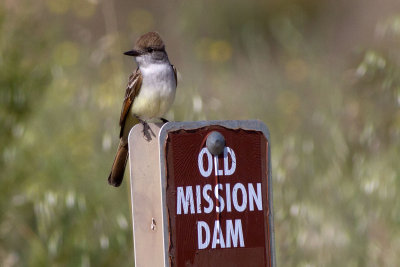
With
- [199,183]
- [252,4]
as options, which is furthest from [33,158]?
[252,4]

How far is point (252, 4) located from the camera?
16859mm

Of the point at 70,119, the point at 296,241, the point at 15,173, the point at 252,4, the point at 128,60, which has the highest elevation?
the point at 252,4

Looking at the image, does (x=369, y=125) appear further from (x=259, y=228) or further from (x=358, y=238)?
(x=259, y=228)

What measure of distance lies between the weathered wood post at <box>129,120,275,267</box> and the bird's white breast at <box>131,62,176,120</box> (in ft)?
6.08

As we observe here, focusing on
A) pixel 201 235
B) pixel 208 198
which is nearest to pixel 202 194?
pixel 208 198

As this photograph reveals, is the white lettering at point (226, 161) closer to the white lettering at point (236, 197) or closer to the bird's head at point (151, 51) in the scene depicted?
the white lettering at point (236, 197)

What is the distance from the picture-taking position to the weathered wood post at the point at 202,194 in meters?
3.10

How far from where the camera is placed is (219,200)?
10.4 ft

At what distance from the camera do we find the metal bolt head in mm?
3143

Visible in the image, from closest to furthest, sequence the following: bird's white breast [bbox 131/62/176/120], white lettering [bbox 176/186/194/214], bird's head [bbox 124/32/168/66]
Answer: white lettering [bbox 176/186/194/214], bird's white breast [bbox 131/62/176/120], bird's head [bbox 124/32/168/66]

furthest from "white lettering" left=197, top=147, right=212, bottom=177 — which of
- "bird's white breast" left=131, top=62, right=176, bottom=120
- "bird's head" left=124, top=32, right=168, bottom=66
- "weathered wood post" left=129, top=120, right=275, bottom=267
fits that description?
"bird's head" left=124, top=32, right=168, bottom=66

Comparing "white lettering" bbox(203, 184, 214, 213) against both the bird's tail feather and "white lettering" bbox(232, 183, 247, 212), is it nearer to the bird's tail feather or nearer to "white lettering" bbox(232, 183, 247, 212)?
"white lettering" bbox(232, 183, 247, 212)

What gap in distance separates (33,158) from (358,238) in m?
2.23

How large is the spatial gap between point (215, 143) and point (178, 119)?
2354 millimetres
